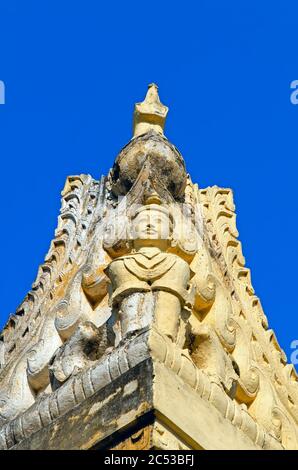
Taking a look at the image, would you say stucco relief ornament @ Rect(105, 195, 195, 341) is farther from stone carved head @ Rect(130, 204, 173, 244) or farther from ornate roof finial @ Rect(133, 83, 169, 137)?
ornate roof finial @ Rect(133, 83, 169, 137)

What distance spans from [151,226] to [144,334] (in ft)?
5.69

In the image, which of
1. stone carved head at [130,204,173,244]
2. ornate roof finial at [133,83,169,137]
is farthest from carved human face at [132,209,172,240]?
ornate roof finial at [133,83,169,137]

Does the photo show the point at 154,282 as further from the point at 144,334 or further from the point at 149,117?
the point at 149,117

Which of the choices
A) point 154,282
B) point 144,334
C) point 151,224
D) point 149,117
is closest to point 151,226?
point 151,224

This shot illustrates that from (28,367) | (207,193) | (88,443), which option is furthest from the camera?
(207,193)

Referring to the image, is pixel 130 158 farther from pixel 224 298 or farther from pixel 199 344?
pixel 199 344

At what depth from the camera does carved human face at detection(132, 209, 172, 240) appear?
39.9 ft

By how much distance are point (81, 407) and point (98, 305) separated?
239cm

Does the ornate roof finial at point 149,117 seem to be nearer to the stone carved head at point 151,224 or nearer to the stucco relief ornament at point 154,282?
the stone carved head at point 151,224

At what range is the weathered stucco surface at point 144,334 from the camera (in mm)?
10391

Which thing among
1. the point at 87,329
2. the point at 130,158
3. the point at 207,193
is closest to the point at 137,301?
the point at 87,329

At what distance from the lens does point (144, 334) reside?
35.2ft

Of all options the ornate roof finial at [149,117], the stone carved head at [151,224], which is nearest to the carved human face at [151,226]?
the stone carved head at [151,224]

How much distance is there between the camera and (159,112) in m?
14.6
